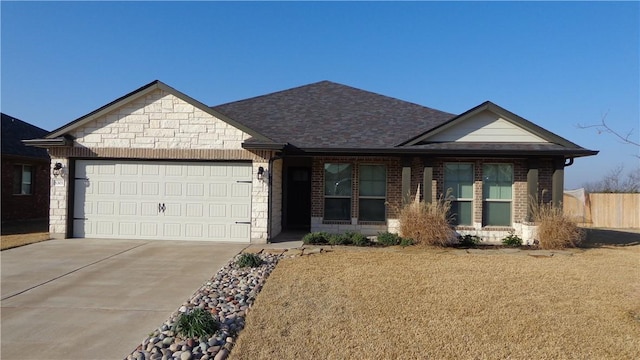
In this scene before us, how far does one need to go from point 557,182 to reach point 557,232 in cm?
174

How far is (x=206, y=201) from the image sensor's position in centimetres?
1180

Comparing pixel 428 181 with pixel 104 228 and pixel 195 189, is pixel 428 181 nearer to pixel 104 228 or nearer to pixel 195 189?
pixel 195 189

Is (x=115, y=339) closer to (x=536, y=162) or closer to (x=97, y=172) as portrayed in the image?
(x=97, y=172)

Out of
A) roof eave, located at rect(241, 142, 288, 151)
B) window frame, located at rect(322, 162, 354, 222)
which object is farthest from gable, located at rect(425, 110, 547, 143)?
roof eave, located at rect(241, 142, 288, 151)

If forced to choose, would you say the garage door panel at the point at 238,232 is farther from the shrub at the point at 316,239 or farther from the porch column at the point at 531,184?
the porch column at the point at 531,184

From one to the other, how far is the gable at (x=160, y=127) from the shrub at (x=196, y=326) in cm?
712

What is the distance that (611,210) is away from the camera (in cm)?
2105

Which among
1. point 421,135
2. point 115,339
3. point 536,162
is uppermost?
point 421,135

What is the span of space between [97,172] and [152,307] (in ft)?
24.3

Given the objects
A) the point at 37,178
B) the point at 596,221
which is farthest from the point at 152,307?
the point at 596,221

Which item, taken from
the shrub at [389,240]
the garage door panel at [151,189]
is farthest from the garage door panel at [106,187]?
the shrub at [389,240]

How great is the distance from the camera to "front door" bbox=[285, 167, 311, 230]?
49.6ft

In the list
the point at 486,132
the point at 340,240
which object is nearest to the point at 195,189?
the point at 340,240

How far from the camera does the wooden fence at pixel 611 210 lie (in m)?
20.7
